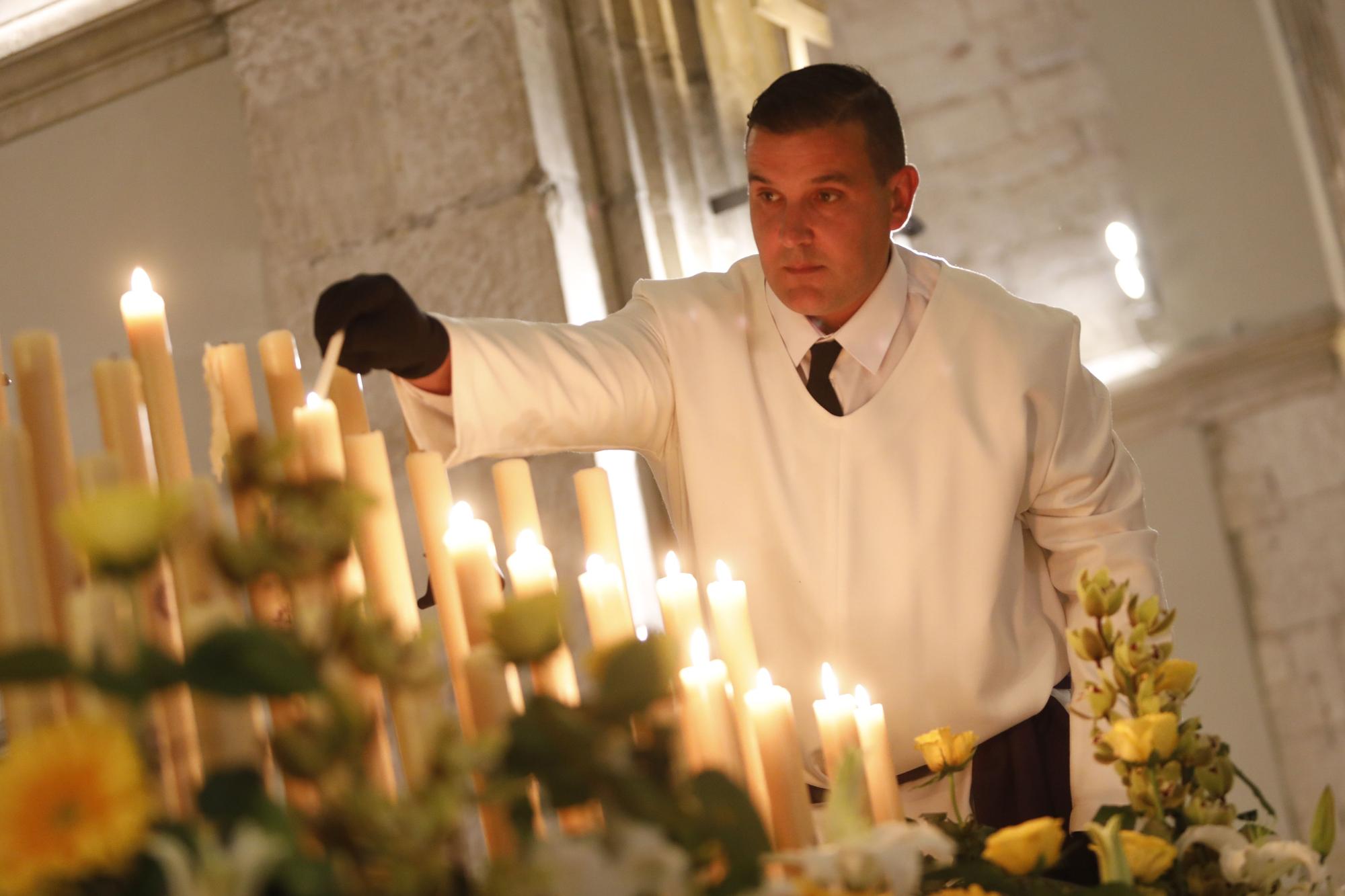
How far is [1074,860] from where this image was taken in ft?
3.90

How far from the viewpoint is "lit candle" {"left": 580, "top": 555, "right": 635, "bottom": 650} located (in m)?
0.92

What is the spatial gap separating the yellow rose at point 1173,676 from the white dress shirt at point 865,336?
28.9 inches

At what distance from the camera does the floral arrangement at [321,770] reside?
1.63 feet

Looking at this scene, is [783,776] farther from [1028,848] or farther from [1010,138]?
[1010,138]

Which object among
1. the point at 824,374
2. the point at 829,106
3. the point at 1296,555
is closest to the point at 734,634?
the point at 824,374

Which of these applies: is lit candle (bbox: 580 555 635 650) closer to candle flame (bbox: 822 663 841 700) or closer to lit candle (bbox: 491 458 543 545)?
lit candle (bbox: 491 458 543 545)

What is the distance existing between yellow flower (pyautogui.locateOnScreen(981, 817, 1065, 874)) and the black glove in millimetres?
561

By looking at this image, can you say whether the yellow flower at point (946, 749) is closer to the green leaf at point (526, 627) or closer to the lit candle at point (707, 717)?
the lit candle at point (707, 717)

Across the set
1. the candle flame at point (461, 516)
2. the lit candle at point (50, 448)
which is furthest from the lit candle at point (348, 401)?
the lit candle at point (50, 448)

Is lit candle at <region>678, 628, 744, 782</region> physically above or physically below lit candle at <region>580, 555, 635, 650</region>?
below

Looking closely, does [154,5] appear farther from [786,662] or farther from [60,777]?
[60,777]

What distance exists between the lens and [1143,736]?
3.38 feet

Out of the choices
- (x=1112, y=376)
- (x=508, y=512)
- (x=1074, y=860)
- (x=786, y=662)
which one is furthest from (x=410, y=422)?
(x=1112, y=376)

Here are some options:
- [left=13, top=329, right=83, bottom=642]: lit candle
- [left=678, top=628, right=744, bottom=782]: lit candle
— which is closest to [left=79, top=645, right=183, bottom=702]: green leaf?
[left=13, top=329, right=83, bottom=642]: lit candle
